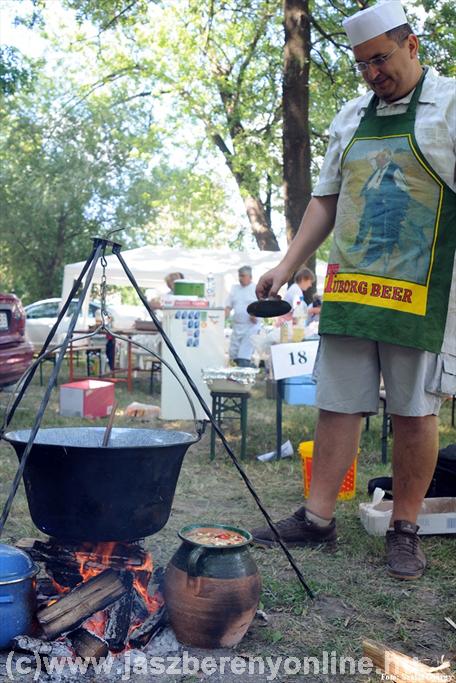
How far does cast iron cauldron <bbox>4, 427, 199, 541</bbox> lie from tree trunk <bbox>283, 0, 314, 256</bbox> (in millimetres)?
8017

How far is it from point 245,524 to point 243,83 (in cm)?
1500

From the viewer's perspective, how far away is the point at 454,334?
2.96 metres

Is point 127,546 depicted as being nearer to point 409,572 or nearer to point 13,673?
point 13,673

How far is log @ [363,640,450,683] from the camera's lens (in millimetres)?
1986

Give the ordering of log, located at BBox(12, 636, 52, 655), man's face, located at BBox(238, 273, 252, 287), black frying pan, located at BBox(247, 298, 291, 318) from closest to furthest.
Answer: log, located at BBox(12, 636, 52, 655) < black frying pan, located at BBox(247, 298, 291, 318) < man's face, located at BBox(238, 273, 252, 287)

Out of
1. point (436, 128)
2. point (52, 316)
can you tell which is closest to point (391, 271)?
point (436, 128)

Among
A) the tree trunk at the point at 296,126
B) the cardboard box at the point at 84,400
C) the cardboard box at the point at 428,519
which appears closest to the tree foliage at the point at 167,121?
the tree trunk at the point at 296,126

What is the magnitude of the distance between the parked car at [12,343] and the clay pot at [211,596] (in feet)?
14.7

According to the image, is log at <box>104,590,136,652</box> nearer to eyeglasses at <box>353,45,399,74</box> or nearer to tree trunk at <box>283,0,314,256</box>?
eyeglasses at <box>353,45,399,74</box>

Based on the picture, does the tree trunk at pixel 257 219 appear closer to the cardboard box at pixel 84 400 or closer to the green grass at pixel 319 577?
the cardboard box at pixel 84 400

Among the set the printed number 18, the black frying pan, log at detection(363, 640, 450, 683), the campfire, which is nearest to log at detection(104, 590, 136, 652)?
the campfire

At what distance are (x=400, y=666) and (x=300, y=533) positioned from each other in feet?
4.02

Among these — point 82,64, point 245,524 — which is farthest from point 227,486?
point 82,64

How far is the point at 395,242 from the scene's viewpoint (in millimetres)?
2906
